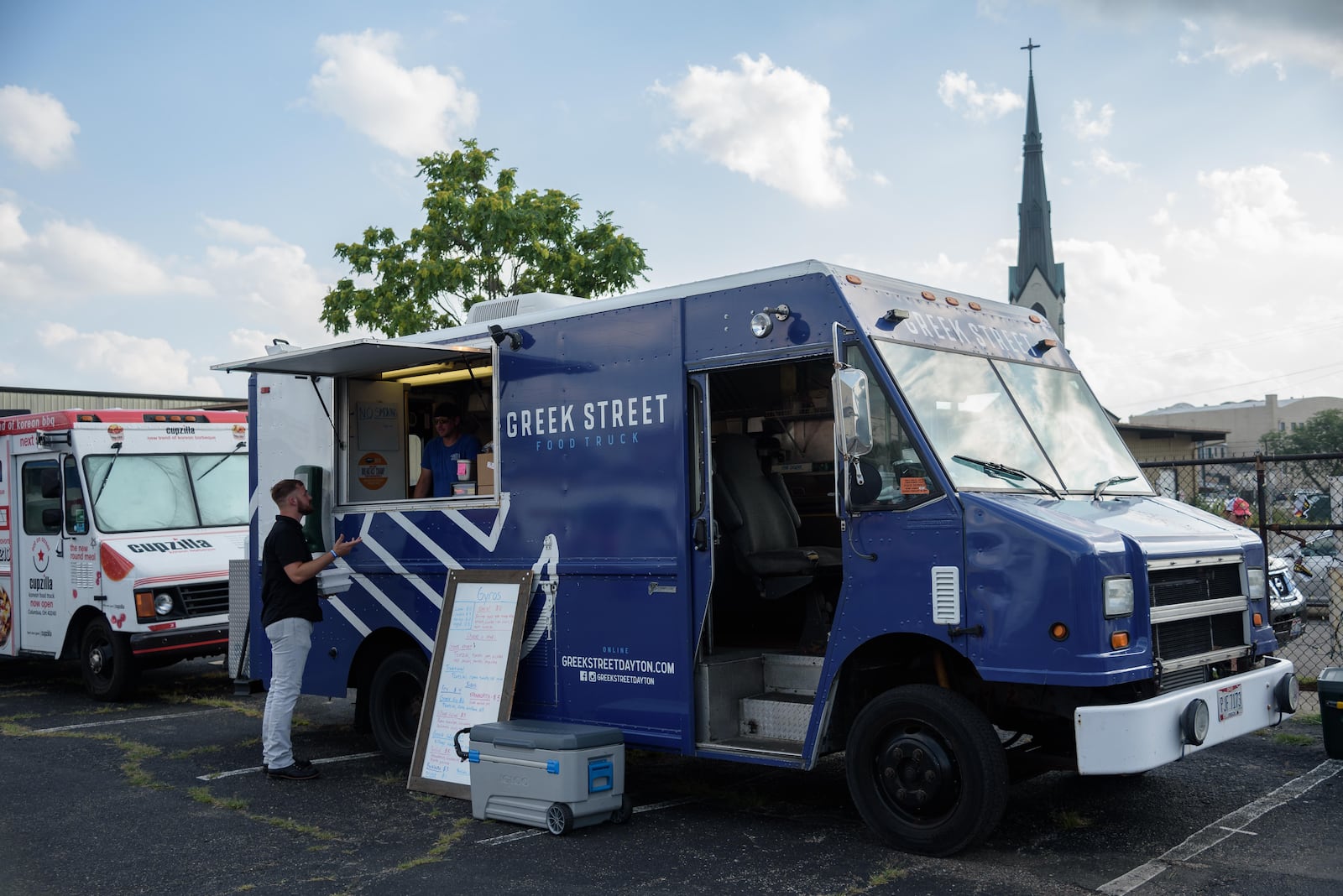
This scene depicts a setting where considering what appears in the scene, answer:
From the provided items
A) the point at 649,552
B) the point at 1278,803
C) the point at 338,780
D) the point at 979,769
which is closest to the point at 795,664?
the point at 649,552

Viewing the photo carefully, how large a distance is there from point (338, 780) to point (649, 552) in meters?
2.91

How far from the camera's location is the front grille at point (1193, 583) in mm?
5785

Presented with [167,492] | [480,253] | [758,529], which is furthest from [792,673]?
[480,253]

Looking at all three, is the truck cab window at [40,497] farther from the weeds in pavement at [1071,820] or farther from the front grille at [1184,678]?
the front grille at [1184,678]

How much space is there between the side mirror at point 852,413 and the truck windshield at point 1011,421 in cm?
34

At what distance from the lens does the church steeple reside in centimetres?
6425

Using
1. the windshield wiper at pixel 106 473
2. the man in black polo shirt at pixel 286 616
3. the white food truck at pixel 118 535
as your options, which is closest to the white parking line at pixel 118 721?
the white food truck at pixel 118 535

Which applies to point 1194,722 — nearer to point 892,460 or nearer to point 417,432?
point 892,460

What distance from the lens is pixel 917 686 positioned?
5875 millimetres

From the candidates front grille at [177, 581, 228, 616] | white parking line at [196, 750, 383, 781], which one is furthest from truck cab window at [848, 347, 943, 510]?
front grille at [177, 581, 228, 616]

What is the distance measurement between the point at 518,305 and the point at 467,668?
2405mm

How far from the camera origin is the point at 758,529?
7.55 m

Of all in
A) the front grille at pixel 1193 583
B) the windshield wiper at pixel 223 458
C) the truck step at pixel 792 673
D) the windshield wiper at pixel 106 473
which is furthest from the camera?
the windshield wiper at pixel 223 458

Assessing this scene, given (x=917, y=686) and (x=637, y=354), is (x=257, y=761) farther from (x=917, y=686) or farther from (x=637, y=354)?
(x=917, y=686)
